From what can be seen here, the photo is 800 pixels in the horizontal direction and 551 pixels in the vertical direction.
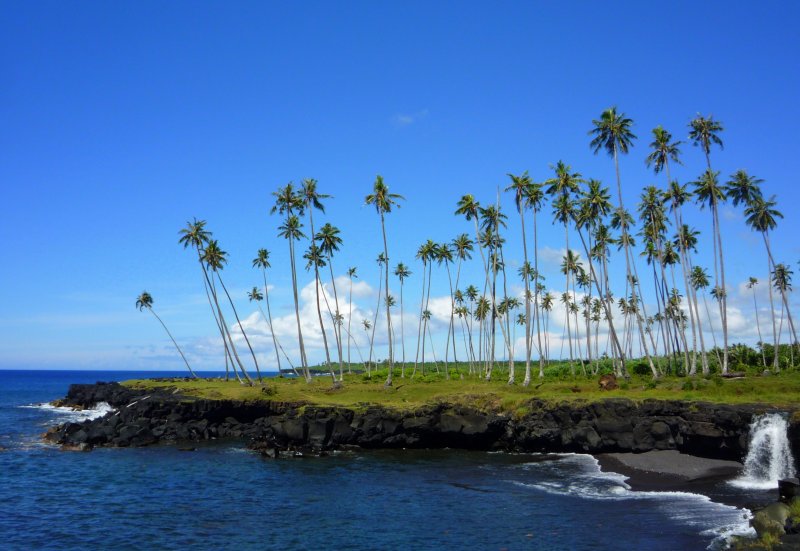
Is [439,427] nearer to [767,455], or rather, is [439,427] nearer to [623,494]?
[623,494]

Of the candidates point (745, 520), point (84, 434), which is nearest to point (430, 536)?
point (745, 520)

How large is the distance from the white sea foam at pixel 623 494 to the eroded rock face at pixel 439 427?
127 inches

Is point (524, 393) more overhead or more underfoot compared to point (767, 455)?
more overhead

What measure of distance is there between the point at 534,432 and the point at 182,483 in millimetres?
29466

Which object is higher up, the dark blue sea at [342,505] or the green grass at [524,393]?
the green grass at [524,393]

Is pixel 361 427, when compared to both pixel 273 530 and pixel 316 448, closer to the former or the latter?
pixel 316 448

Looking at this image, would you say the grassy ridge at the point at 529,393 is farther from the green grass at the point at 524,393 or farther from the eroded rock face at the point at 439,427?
the eroded rock face at the point at 439,427

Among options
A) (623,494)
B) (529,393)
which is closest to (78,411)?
(529,393)

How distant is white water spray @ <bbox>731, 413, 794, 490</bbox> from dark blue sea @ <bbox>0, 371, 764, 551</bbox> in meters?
6.70

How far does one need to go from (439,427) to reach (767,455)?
1015 inches

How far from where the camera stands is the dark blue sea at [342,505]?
85.4 feet

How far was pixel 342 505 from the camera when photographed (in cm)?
3288

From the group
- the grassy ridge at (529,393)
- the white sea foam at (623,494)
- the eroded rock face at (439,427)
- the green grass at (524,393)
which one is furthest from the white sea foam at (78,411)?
the white sea foam at (623,494)

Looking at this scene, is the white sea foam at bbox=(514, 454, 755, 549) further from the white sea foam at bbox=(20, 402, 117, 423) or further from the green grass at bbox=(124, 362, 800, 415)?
the white sea foam at bbox=(20, 402, 117, 423)
